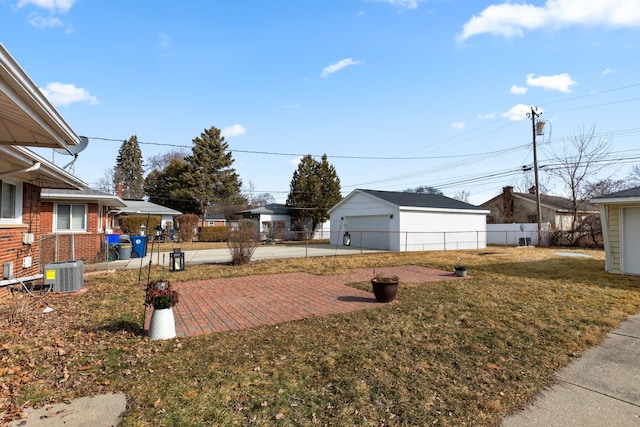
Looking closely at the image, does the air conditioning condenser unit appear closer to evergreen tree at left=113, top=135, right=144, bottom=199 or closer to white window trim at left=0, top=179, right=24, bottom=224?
white window trim at left=0, top=179, right=24, bottom=224

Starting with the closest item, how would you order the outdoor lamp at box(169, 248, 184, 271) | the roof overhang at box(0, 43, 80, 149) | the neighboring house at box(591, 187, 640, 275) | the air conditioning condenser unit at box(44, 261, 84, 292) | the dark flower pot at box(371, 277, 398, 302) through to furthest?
the roof overhang at box(0, 43, 80, 149), the dark flower pot at box(371, 277, 398, 302), the air conditioning condenser unit at box(44, 261, 84, 292), the neighboring house at box(591, 187, 640, 275), the outdoor lamp at box(169, 248, 184, 271)

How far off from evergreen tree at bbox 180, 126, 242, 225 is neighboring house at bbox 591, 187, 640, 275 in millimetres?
36636

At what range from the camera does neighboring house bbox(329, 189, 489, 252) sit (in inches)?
838

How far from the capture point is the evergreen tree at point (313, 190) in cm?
3825

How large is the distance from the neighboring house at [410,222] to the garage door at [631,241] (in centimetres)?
1023

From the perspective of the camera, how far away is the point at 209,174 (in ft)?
133

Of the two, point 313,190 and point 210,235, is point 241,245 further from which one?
point 313,190

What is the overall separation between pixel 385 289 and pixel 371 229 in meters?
16.5

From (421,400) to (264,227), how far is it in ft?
109

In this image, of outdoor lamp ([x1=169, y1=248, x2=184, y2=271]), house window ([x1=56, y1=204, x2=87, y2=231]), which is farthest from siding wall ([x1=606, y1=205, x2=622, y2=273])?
house window ([x1=56, y1=204, x2=87, y2=231])

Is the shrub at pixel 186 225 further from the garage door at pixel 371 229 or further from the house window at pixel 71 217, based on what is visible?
the house window at pixel 71 217

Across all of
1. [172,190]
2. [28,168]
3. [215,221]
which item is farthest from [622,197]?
A: [172,190]

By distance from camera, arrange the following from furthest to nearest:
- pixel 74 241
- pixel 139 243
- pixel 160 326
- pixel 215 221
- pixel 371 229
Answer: pixel 215 221 < pixel 371 229 < pixel 139 243 < pixel 74 241 < pixel 160 326

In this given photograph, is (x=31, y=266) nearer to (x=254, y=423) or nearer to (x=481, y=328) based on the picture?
(x=254, y=423)
